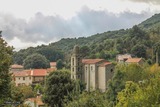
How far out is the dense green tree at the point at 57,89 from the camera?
55.6 metres

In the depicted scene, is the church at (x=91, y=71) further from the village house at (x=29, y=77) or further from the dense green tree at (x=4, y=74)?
the dense green tree at (x=4, y=74)

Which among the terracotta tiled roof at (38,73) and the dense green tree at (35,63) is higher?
the dense green tree at (35,63)

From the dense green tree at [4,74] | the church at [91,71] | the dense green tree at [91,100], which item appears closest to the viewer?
the dense green tree at [4,74]

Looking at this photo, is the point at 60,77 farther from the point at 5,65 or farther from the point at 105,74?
the point at 5,65

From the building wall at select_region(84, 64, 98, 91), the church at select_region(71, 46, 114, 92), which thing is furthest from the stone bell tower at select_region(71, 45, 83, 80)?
the building wall at select_region(84, 64, 98, 91)

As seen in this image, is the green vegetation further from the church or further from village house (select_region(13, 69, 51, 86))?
village house (select_region(13, 69, 51, 86))

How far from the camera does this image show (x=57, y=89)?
5641cm

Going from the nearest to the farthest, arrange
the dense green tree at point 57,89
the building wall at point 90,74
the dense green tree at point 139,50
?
the dense green tree at point 57,89
the building wall at point 90,74
the dense green tree at point 139,50

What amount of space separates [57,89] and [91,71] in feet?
85.2

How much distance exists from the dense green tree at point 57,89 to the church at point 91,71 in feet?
69.1

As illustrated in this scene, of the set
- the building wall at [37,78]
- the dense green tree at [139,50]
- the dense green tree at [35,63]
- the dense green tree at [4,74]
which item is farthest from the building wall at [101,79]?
the dense green tree at [4,74]

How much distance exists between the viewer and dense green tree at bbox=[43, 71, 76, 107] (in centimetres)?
5559

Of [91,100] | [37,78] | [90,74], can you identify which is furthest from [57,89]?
[37,78]

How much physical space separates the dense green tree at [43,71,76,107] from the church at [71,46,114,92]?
2107 cm
